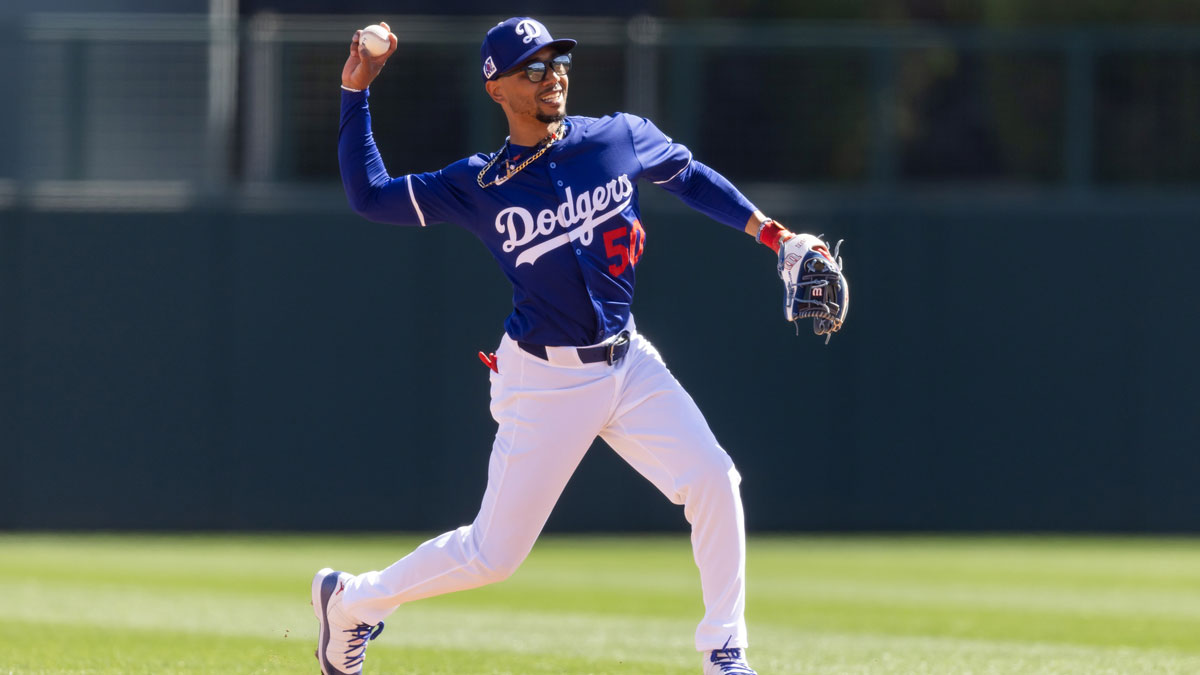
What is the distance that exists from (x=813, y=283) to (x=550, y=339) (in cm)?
89

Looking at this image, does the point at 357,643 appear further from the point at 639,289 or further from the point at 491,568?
the point at 639,289

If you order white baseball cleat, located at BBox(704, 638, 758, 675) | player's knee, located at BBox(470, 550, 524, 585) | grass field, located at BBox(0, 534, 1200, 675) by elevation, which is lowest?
grass field, located at BBox(0, 534, 1200, 675)

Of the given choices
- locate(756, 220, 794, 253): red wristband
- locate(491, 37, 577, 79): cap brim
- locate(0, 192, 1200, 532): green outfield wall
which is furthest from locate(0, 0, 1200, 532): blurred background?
locate(491, 37, 577, 79): cap brim

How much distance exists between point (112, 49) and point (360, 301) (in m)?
2.83

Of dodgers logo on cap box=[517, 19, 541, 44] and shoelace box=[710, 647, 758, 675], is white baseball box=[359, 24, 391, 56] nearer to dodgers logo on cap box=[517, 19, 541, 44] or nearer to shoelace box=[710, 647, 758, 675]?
dodgers logo on cap box=[517, 19, 541, 44]

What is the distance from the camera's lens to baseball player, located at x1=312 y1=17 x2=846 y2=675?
4.99 metres

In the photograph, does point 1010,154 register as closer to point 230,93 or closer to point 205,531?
point 230,93

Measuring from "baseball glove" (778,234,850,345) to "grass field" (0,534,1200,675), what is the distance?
1529 millimetres

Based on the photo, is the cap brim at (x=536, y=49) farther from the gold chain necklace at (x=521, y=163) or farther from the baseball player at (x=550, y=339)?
the gold chain necklace at (x=521, y=163)

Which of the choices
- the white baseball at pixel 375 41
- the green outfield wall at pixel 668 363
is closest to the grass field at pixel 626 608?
the green outfield wall at pixel 668 363

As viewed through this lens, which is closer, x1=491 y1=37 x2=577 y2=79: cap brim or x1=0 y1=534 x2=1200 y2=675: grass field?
x1=491 y1=37 x2=577 y2=79: cap brim

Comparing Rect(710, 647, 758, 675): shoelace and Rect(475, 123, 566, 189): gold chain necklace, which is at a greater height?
Rect(475, 123, 566, 189): gold chain necklace

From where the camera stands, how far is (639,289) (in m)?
12.9

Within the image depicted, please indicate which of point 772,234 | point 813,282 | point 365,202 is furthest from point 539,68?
point 813,282
